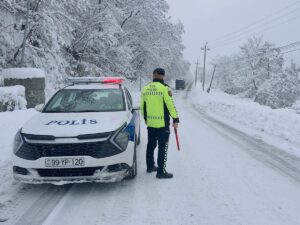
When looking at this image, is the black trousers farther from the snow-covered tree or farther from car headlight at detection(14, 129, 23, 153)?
the snow-covered tree

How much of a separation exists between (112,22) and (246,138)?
17631 millimetres

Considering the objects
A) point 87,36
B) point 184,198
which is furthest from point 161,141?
point 87,36

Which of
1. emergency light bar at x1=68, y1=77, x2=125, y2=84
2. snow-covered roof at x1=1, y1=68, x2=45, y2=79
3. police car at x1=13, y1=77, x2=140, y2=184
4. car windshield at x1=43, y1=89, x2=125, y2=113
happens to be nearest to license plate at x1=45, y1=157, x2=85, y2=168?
police car at x1=13, y1=77, x2=140, y2=184

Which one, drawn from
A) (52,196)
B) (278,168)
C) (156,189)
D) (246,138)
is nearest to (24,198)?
(52,196)

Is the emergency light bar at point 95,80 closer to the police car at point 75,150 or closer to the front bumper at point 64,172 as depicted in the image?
the police car at point 75,150

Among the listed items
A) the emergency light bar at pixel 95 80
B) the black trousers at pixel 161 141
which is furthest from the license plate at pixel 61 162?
the emergency light bar at pixel 95 80

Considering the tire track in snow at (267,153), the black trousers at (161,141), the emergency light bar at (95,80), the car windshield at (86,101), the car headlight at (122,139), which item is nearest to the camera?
the car headlight at (122,139)

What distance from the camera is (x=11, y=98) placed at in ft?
40.2

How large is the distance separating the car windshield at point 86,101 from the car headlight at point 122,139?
1151 mm

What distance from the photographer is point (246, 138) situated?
10.8 m

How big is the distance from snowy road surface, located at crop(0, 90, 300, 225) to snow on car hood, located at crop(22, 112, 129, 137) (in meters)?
0.97

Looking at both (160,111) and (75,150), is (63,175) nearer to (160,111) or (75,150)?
(75,150)

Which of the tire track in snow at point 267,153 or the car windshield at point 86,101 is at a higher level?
the car windshield at point 86,101

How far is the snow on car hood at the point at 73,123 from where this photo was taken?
18.1 ft
